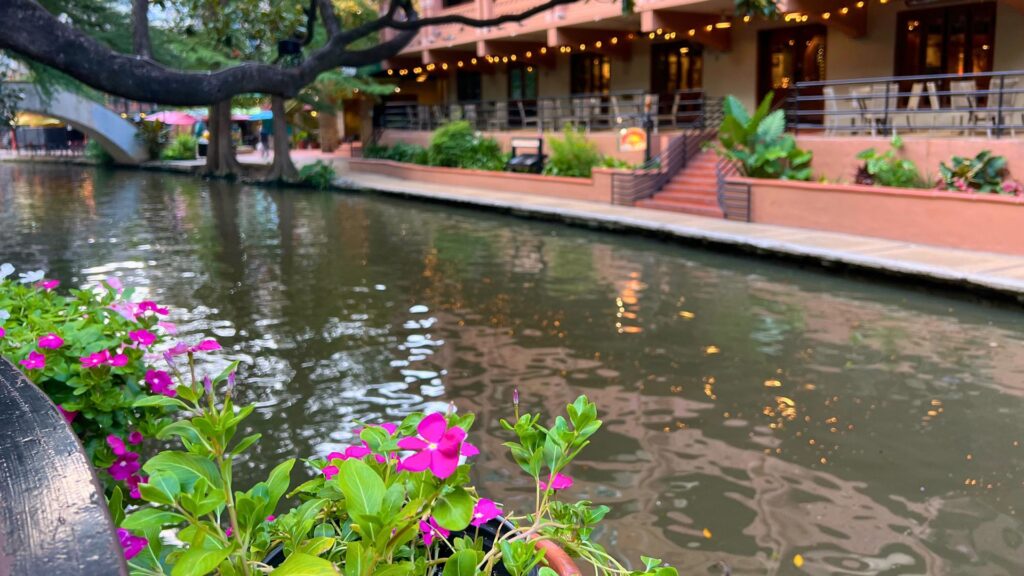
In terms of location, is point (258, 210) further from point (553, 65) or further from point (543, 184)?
point (553, 65)

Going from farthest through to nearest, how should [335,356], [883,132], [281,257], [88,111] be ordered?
1. [88,111]
2. [883,132]
3. [281,257]
4. [335,356]

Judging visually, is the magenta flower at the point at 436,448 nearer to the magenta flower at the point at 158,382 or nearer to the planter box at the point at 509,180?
the magenta flower at the point at 158,382

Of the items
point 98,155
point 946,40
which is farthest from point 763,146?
point 98,155

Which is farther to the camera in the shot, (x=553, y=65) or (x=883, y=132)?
(x=553, y=65)

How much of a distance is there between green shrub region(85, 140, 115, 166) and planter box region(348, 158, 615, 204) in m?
19.9

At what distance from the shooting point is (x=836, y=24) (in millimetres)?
20062

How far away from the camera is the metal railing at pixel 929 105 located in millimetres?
14828

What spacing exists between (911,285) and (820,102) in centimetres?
1211

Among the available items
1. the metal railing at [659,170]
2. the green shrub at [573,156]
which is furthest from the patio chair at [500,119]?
the metal railing at [659,170]

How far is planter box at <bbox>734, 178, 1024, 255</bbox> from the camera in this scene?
12773 mm

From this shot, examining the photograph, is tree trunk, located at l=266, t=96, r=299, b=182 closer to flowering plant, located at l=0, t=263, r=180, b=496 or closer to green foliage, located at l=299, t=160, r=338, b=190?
green foliage, located at l=299, t=160, r=338, b=190

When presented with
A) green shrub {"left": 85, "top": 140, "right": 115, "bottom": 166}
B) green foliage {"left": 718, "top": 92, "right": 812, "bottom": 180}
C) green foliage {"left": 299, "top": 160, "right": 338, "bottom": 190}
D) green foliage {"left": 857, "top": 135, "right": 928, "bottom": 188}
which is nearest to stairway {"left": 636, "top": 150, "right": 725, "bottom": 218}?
green foliage {"left": 718, "top": 92, "right": 812, "bottom": 180}

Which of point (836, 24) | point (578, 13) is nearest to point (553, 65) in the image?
point (578, 13)

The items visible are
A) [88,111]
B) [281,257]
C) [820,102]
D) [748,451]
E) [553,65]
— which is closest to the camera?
[748,451]
